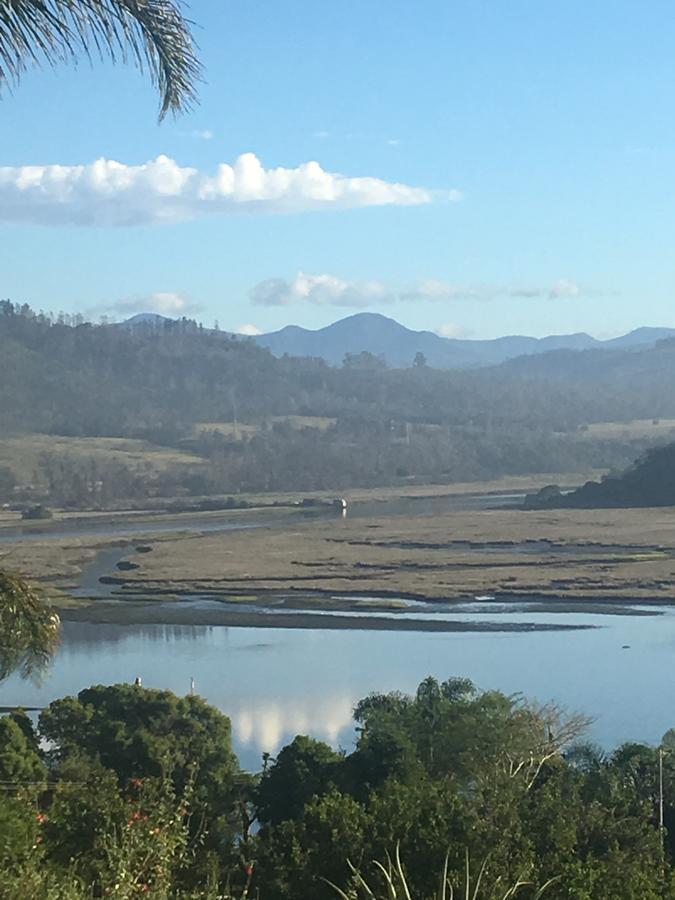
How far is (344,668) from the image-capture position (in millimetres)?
32406

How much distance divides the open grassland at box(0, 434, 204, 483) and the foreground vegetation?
272ft

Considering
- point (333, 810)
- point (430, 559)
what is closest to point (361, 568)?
point (430, 559)

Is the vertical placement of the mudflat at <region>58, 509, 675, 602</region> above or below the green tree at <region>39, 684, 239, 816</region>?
below

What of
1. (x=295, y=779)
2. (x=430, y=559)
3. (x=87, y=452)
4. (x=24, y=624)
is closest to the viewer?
(x=24, y=624)

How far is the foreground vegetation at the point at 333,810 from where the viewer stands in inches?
301

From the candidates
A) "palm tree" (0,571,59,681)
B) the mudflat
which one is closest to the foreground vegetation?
"palm tree" (0,571,59,681)

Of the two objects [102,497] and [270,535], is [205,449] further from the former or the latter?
[270,535]

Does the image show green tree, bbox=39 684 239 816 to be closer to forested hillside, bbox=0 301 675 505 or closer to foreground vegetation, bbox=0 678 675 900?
foreground vegetation, bbox=0 678 675 900

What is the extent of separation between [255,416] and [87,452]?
39.4 metres

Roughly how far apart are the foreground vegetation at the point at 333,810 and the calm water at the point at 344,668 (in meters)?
4.31

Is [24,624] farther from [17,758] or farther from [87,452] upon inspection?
[87,452]

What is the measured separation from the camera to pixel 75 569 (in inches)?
2115

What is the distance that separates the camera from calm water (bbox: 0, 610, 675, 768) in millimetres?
26625

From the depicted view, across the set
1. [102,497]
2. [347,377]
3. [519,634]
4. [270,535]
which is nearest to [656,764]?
[519,634]
